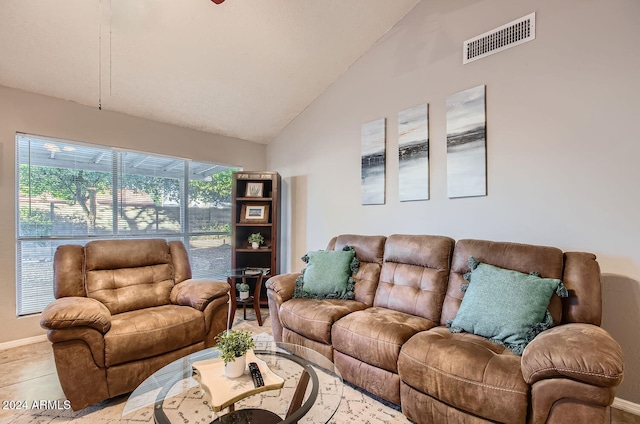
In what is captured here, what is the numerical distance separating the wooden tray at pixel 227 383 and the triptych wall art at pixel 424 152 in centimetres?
207

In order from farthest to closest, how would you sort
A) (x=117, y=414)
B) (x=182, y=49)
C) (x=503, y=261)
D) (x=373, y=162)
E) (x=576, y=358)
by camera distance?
1. (x=373, y=162)
2. (x=182, y=49)
3. (x=503, y=261)
4. (x=117, y=414)
5. (x=576, y=358)

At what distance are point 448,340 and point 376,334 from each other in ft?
1.44

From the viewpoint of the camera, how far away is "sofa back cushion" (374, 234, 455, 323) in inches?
91.0

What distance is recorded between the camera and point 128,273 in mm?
2619

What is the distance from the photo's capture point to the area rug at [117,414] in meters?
1.81

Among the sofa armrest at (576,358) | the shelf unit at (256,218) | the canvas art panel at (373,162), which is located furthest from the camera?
the shelf unit at (256,218)

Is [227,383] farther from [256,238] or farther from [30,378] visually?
[256,238]

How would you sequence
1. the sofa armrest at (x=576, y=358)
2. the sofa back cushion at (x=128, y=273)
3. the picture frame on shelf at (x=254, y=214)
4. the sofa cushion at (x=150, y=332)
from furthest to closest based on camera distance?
the picture frame on shelf at (x=254, y=214)
the sofa back cushion at (x=128, y=273)
the sofa cushion at (x=150, y=332)
the sofa armrest at (x=576, y=358)

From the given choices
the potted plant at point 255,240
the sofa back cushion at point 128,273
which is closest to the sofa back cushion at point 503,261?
the sofa back cushion at point 128,273

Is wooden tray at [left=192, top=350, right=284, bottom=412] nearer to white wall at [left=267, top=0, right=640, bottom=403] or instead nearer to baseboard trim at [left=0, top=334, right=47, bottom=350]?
white wall at [left=267, top=0, right=640, bottom=403]

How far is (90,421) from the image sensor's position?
1.82 metres

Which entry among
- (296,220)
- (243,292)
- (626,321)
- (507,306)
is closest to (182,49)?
(296,220)

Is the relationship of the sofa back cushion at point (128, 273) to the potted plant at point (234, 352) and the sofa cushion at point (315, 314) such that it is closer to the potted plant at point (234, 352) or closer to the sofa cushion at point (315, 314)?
the sofa cushion at point (315, 314)

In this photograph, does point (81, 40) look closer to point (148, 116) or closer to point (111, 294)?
point (148, 116)
